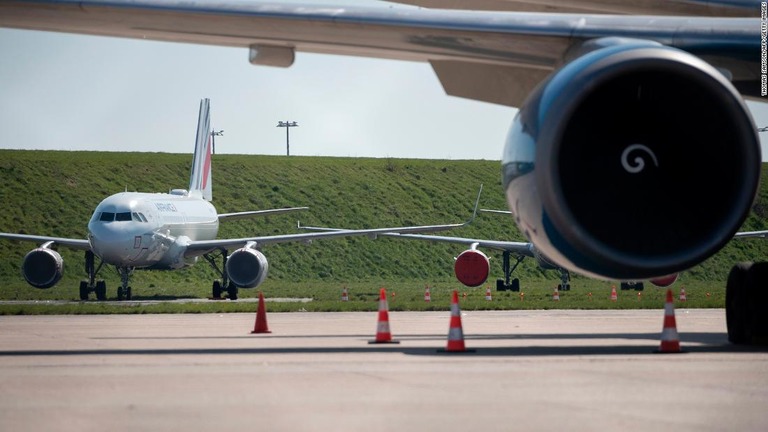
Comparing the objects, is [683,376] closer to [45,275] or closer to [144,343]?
[144,343]

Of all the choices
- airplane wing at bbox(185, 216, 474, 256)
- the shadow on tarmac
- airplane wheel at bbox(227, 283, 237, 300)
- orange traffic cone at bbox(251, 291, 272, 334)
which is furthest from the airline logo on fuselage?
the shadow on tarmac

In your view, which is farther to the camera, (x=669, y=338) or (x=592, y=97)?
(x=669, y=338)

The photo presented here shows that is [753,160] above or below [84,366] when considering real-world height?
above

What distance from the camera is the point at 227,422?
6859 millimetres

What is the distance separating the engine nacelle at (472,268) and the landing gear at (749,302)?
2363 centimetres

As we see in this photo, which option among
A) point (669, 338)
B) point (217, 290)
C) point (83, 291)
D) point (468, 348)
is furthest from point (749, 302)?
point (217, 290)

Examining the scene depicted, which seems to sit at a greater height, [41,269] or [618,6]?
[618,6]

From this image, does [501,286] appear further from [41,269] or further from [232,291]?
[41,269]

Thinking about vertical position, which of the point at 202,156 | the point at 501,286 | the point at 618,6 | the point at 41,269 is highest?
the point at 202,156

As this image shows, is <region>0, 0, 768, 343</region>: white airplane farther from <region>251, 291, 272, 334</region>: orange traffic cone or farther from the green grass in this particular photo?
the green grass

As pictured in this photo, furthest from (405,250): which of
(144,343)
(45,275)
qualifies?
(144,343)

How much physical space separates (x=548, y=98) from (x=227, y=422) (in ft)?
12.5

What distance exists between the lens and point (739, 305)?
12.1 metres

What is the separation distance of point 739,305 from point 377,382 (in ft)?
14.9
